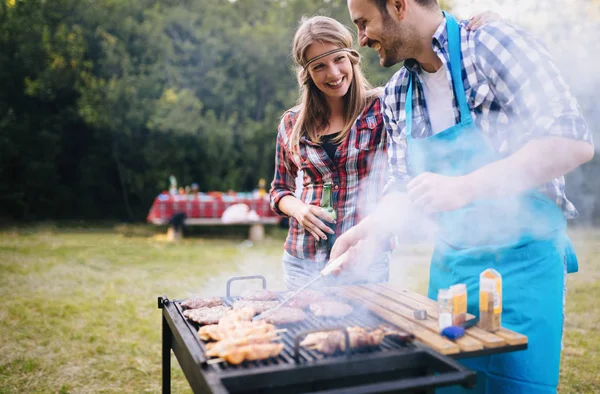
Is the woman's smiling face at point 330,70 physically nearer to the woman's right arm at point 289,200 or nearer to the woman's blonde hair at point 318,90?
the woman's blonde hair at point 318,90

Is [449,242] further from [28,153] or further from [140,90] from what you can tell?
[28,153]

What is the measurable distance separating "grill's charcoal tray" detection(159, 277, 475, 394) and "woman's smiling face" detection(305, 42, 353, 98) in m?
1.57

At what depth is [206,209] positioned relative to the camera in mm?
11008

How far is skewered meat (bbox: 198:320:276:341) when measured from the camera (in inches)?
77.7

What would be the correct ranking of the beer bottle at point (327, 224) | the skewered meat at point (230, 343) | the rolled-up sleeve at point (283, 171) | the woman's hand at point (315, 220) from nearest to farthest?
the skewered meat at point (230, 343), the woman's hand at point (315, 220), the beer bottle at point (327, 224), the rolled-up sleeve at point (283, 171)

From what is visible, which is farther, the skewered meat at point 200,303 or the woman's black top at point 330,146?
the woman's black top at point 330,146

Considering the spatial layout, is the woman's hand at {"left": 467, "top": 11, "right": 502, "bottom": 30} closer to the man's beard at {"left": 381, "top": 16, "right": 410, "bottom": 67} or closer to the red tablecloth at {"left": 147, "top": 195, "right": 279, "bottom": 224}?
the man's beard at {"left": 381, "top": 16, "right": 410, "bottom": 67}

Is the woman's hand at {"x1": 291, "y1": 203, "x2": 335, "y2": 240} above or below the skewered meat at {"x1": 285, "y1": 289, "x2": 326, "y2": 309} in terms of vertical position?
above

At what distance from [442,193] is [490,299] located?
46 centimetres

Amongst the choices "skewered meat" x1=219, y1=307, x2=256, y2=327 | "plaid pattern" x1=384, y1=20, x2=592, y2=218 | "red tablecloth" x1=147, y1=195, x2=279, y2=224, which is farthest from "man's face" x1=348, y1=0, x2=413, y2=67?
"red tablecloth" x1=147, y1=195, x2=279, y2=224

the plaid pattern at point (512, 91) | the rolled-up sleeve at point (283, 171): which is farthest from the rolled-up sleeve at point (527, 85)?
the rolled-up sleeve at point (283, 171)

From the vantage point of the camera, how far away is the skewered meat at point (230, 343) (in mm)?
1802

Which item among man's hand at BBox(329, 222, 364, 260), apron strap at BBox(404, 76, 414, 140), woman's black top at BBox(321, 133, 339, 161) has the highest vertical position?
apron strap at BBox(404, 76, 414, 140)

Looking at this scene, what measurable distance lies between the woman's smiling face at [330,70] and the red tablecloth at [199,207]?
7.85 meters
